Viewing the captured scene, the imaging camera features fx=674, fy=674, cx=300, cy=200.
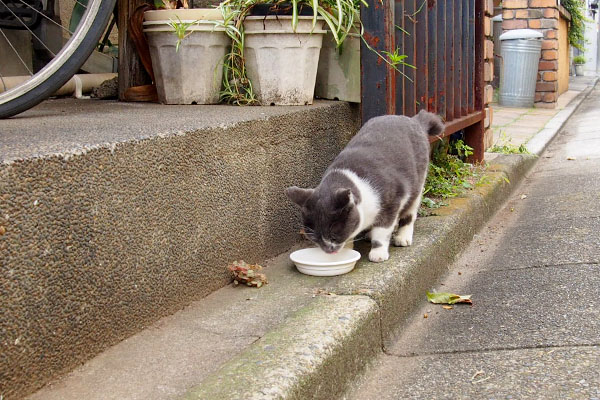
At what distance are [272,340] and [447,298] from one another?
1075 mm

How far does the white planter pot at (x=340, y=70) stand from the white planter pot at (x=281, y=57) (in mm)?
206

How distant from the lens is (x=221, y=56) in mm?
3184

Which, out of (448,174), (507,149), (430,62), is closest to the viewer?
(430,62)

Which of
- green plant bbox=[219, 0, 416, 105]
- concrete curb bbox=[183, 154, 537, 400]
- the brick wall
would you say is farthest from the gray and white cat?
the brick wall

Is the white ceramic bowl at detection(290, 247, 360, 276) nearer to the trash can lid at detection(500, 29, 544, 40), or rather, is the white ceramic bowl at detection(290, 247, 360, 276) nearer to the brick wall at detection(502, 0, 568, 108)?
the trash can lid at detection(500, 29, 544, 40)

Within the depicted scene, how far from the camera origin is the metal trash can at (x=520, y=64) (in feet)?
30.3

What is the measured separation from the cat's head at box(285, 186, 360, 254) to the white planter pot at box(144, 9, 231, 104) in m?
0.88

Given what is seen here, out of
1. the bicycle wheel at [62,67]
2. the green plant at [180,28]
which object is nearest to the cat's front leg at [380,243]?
the green plant at [180,28]

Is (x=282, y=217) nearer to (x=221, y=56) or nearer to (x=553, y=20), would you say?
(x=221, y=56)

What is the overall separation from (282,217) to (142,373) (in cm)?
119

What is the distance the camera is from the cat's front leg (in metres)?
2.68

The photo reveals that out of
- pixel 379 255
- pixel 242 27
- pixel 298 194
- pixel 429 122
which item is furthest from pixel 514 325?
pixel 242 27

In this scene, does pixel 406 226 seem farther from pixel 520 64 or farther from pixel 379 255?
pixel 520 64

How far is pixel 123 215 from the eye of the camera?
6.15ft
